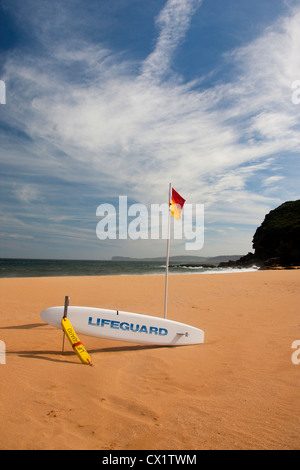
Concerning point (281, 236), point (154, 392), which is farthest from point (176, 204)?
point (281, 236)

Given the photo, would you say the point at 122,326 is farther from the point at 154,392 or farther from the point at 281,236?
the point at 281,236

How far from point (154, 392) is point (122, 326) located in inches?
95.3

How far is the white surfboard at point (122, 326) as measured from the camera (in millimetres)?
6461

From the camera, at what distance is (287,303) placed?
36.4 ft

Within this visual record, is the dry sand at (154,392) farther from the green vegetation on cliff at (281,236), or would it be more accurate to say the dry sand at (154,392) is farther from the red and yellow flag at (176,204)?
the green vegetation on cliff at (281,236)

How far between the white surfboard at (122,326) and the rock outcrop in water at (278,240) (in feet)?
179

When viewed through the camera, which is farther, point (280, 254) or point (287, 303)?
point (280, 254)

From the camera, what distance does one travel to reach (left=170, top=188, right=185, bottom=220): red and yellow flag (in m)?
7.67

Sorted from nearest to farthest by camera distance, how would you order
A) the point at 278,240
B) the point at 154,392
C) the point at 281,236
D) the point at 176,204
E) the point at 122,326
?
1. the point at 154,392
2. the point at 122,326
3. the point at 176,204
4. the point at 281,236
5. the point at 278,240

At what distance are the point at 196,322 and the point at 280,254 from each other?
2426 inches

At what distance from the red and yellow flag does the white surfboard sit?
2.85 m

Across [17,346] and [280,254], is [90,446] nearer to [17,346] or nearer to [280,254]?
[17,346]

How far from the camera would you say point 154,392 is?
4.17m
